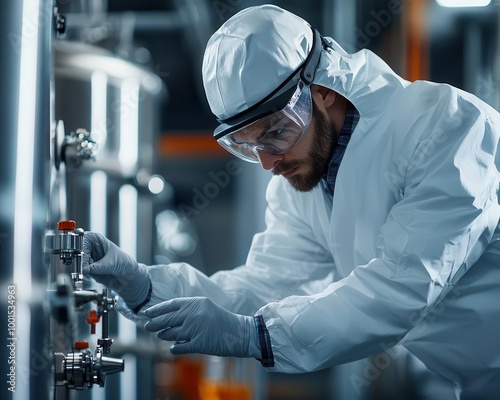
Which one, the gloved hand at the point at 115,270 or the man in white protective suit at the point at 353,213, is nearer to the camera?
the man in white protective suit at the point at 353,213

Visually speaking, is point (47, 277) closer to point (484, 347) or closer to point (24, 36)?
point (24, 36)

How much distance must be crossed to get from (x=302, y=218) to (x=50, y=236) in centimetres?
75

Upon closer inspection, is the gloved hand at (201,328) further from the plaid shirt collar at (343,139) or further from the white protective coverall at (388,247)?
the plaid shirt collar at (343,139)

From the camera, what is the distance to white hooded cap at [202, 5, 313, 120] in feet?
4.21

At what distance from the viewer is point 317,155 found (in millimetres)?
1431

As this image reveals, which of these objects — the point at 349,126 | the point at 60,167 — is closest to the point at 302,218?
the point at 349,126

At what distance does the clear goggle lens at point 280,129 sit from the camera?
51.3 inches

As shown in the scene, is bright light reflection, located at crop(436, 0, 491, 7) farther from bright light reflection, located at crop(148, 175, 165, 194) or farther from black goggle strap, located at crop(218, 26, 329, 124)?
black goggle strap, located at crop(218, 26, 329, 124)

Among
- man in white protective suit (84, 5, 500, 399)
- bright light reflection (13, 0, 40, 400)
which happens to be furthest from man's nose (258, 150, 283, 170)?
bright light reflection (13, 0, 40, 400)
